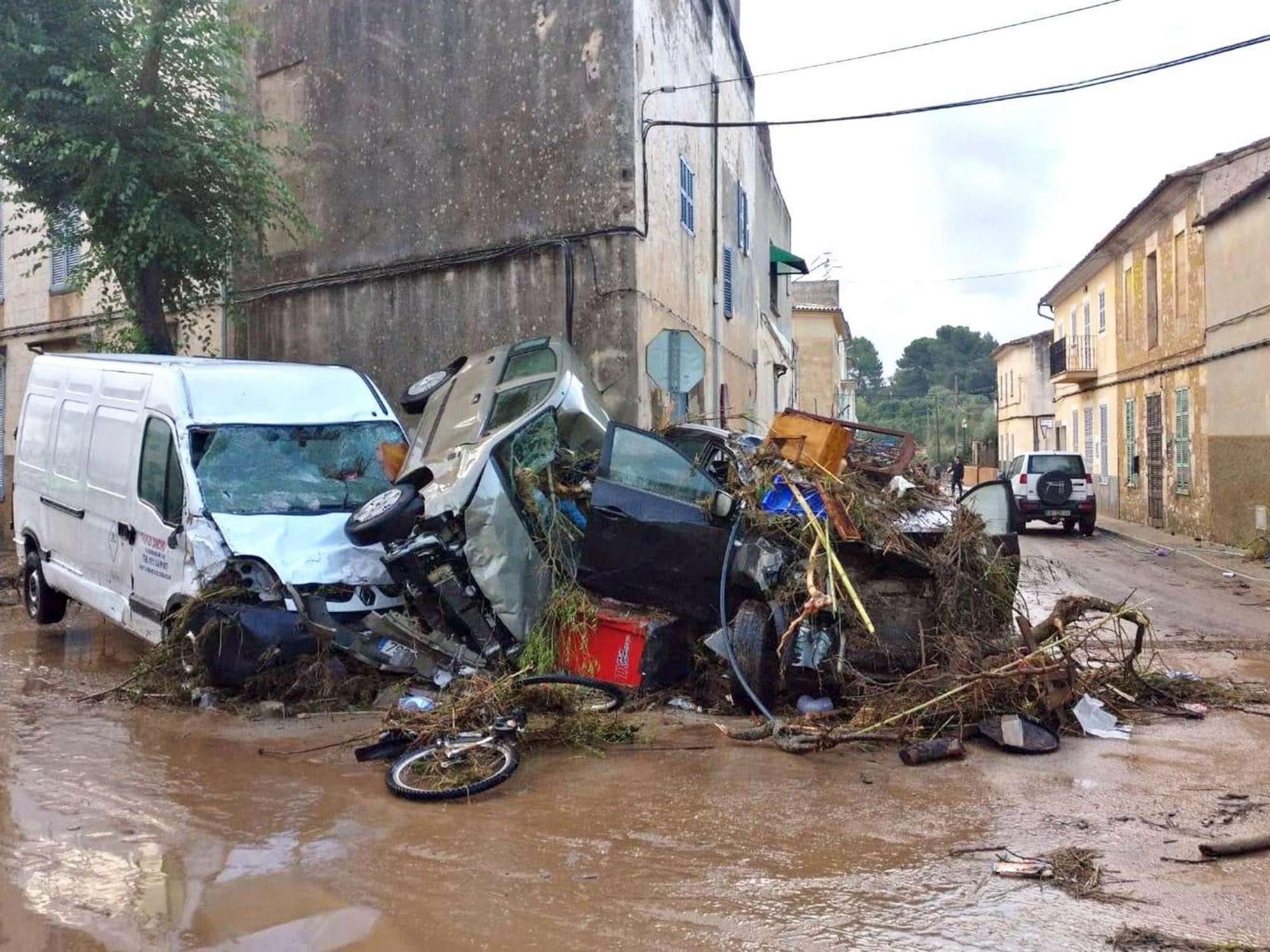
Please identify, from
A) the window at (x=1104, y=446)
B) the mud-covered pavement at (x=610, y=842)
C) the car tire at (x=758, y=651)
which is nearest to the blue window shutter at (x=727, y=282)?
the car tire at (x=758, y=651)

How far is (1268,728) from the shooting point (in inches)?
257

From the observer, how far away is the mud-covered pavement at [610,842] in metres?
3.80

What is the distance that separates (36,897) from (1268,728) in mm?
6413

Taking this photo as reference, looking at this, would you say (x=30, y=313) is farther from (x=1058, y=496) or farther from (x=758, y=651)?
(x=1058, y=496)

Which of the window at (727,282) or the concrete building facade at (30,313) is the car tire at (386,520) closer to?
the window at (727,282)

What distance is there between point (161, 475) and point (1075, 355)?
98.9 ft

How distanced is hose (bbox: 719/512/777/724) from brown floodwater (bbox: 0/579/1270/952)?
0.42 m

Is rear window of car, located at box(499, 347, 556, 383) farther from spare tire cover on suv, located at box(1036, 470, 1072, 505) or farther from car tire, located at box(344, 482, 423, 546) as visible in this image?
spare tire cover on suv, located at box(1036, 470, 1072, 505)

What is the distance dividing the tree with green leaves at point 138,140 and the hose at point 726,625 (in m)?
8.98

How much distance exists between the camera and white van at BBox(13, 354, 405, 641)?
7.25 m

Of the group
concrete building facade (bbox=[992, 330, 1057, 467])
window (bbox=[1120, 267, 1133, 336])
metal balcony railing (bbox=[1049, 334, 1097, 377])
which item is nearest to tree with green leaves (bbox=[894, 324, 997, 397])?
concrete building facade (bbox=[992, 330, 1057, 467])

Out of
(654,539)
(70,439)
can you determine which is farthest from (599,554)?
(70,439)

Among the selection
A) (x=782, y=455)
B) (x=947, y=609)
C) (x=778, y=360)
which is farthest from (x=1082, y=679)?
(x=778, y=360)

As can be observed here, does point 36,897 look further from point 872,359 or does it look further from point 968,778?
point 872,359
